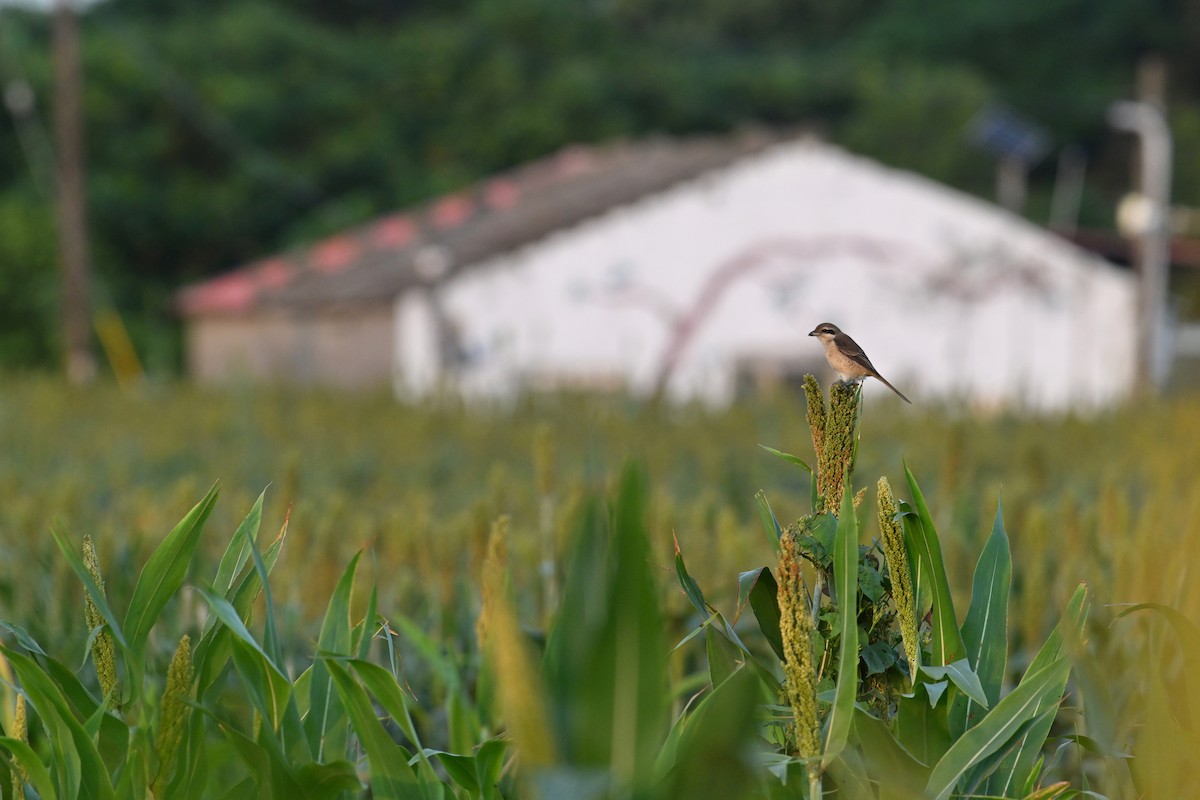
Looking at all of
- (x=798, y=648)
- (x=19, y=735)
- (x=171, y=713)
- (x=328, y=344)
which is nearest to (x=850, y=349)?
(x=798, y=648)

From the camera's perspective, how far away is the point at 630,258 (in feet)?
54.1

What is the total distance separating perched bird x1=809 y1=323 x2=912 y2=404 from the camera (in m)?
1.35

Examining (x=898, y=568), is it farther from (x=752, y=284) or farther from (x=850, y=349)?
(x=752, y=284)

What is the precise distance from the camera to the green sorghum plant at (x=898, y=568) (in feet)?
3.62

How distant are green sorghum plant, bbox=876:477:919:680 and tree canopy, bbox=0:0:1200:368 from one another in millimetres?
28723

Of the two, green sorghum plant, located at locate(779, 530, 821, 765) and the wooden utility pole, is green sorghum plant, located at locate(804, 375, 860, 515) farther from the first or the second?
the wooden utility pole

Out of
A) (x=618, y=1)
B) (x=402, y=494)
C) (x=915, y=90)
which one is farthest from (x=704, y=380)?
(x=618, y=1)

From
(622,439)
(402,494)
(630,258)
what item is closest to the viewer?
(402,494)

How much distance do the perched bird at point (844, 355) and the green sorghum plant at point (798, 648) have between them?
0.33 meters

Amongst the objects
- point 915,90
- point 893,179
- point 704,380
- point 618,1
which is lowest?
point 704,380

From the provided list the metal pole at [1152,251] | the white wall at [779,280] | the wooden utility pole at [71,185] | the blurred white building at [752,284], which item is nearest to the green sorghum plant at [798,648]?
the blurred white building at [752,284]

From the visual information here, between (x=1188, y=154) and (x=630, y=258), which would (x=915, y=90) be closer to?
(x=1188, y=154)

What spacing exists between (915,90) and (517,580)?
109 feet

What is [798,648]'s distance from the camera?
3.31 feet
